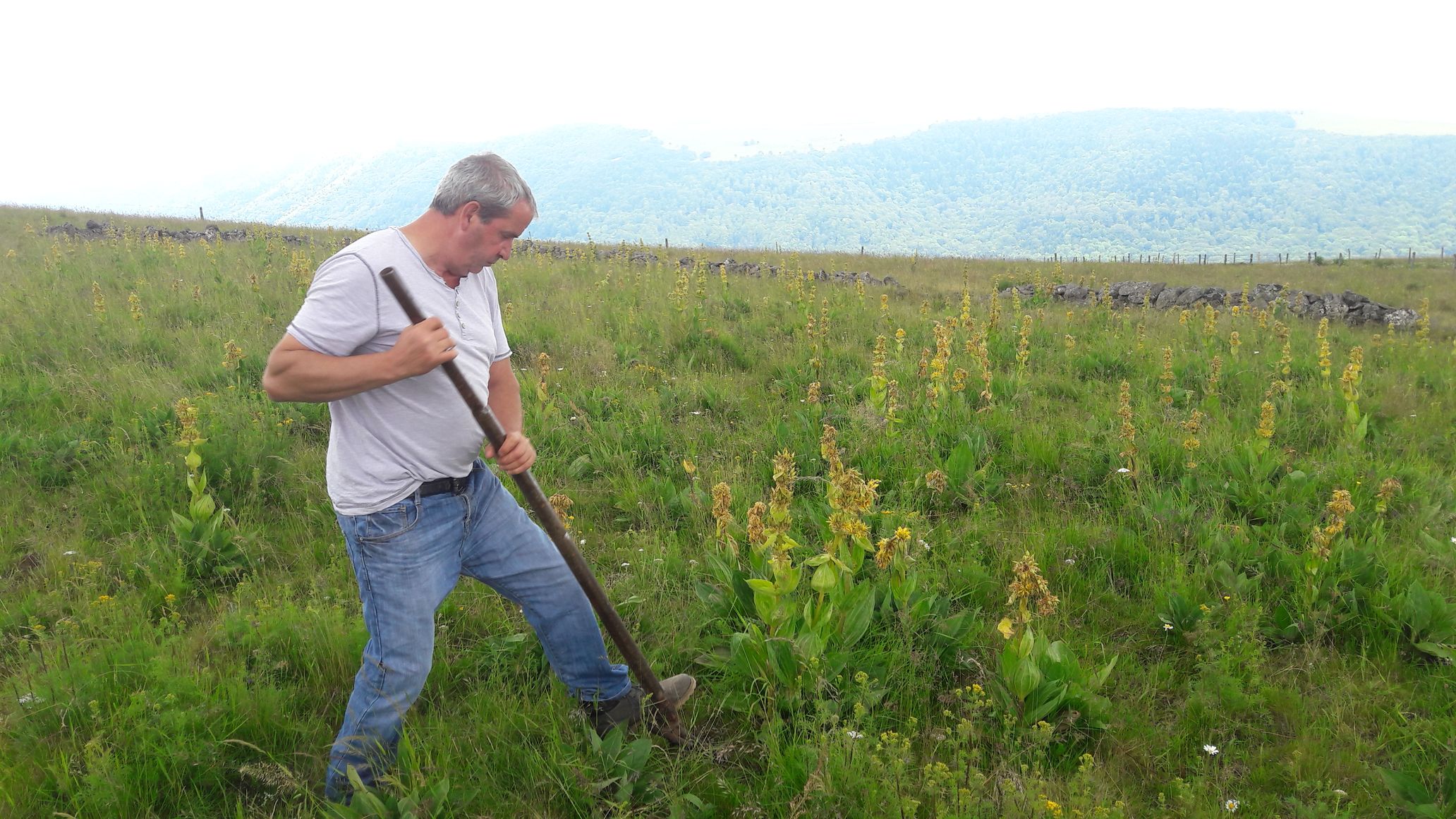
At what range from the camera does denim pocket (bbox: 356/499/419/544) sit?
92.4 inches

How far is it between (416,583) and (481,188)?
136cm

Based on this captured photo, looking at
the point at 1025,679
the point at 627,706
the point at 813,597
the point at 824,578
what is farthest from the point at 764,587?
the point at 1025,679

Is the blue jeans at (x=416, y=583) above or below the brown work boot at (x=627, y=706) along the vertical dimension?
above

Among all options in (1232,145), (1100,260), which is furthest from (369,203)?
(1232,145)

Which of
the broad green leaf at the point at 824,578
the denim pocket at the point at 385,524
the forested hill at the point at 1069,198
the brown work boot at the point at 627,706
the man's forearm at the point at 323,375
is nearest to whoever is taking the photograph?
the man's forearm at the point at 323,375

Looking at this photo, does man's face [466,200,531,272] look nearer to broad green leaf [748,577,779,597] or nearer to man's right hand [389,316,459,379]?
man's right hand [389,316,459,379]

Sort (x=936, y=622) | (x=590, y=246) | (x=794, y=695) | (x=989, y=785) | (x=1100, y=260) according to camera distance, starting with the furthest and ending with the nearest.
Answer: (x=1100, y=260), (x=590, y=246), (x=936, y=622), (x=794, y=695), (x=989, y=785)

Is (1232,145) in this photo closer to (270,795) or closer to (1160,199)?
(1160,199)

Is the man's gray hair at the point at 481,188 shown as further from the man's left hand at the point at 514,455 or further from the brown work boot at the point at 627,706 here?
the brown work boot at the point at 627,706

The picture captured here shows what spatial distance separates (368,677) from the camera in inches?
94.0

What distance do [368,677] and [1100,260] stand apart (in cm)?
2995

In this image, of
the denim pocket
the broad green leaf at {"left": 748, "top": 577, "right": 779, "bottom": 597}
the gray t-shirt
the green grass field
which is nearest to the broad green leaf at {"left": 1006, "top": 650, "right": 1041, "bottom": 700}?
the green grass field

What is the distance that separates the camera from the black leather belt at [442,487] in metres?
2.47

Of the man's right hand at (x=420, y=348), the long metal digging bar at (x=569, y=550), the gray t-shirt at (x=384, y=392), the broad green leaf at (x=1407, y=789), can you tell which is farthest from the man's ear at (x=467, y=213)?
the broad green leaf at (x=1407, y=789)
